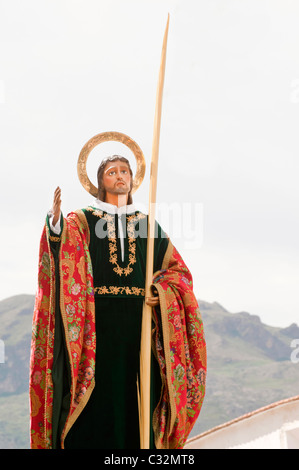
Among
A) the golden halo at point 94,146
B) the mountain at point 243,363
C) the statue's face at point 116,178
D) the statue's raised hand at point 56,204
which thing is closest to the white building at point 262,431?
the golden halo at point 94,146

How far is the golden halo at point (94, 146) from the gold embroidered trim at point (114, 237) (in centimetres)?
29

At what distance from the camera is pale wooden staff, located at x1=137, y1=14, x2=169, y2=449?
17.3 ft

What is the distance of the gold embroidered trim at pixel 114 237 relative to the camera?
5605mm

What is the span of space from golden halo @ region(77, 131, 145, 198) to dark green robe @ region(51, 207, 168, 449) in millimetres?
315

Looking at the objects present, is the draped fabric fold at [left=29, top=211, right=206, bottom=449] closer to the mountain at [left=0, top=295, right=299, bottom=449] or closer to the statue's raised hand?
the statue's raised hand

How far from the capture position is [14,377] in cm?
4934

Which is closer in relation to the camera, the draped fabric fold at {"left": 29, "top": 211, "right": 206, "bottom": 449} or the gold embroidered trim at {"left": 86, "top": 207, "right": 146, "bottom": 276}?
the draped fabric fold at {"left": 29, "top": 211, "right": 206, "bottom": 449}

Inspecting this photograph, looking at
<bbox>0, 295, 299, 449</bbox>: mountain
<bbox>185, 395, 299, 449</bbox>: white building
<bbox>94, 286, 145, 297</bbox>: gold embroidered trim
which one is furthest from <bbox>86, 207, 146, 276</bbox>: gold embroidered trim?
<bbox>0, 295, 299, 449</bbox>: mountain

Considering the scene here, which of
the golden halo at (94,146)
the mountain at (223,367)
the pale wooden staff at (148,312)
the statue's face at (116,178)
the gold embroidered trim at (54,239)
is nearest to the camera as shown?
the pale wooden staff at (148,312)

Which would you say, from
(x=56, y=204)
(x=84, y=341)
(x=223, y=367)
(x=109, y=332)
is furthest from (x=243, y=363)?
(x=56, y=204)

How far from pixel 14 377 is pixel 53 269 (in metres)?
45.8

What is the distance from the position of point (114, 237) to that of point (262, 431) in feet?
13.6

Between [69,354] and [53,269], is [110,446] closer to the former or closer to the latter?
[69,354]

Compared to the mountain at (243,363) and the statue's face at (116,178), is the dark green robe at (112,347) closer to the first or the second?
the statue's face at (116,178)
